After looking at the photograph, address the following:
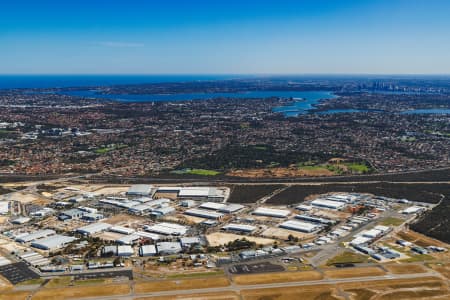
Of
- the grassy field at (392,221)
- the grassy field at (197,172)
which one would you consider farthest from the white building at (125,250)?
the grassy field at (197,172)

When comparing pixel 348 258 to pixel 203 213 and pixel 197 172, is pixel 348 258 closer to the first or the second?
pixel 203 213

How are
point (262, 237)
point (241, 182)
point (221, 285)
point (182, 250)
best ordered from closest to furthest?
point (221, 285) → point (182, 250) → point (262, 237) → point (241, 182)

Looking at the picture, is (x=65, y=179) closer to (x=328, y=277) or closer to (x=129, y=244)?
(x=129, y=244)

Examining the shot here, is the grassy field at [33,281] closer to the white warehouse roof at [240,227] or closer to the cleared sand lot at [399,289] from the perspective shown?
the white warehouse roof at [240,227]

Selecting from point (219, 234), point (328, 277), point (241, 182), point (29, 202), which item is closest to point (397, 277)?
point (328, 277)

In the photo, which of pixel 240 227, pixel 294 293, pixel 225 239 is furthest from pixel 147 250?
pixel 294 293

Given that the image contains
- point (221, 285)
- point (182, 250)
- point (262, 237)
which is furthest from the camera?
point (262, 237)

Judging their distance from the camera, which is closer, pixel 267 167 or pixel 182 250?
pixel 182 250
